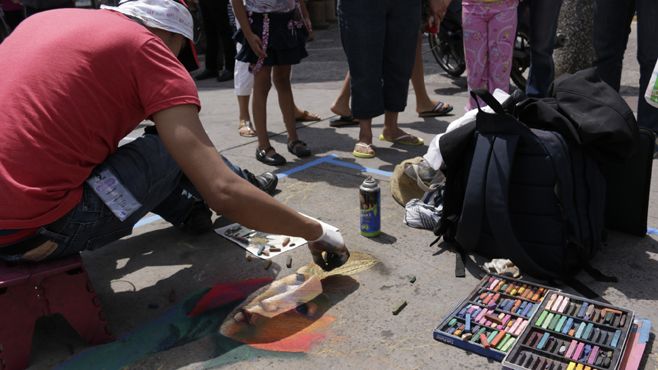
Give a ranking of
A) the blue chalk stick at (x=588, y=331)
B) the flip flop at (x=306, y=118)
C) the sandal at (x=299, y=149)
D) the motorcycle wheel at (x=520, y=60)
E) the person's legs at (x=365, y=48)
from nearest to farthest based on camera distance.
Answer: the blue chalk stick at (x=588, y=331)
the person's legs at (x=365, y=48)
the sandal at (x=299, y=149)
the flip flop at (x=306, y=118)
the motorcycle wheel at (x=520, y=60)

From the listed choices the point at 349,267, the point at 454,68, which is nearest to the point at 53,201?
the point at 349,267

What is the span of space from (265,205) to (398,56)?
→ 7.58ft

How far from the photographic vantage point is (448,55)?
21.5ft

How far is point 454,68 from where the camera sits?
6.49 metres

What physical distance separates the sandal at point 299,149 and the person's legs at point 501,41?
1379mm

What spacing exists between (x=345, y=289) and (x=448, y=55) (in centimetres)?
460

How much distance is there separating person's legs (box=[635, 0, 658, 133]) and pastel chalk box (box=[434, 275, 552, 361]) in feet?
7.83

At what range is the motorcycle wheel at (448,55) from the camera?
20.9ft

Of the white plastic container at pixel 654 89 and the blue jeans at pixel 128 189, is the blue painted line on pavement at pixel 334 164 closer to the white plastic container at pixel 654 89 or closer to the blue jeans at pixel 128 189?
the blue jeans at pixel 128 189

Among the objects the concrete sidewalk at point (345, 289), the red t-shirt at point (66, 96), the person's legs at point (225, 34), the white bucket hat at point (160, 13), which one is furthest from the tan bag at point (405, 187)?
the person's legs at point (225, 34)

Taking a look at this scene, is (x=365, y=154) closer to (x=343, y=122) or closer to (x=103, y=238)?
(x=343, y=122)

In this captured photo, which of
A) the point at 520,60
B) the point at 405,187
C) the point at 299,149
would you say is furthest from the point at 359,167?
the point at 520,60

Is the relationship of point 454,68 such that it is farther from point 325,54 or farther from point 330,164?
point 325,54

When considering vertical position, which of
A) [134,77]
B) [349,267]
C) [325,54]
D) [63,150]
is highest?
[134,77]
